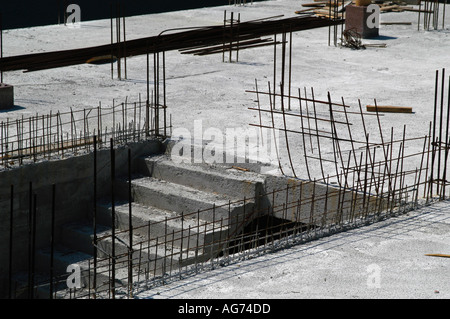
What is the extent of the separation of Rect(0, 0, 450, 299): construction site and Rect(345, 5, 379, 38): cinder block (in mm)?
688

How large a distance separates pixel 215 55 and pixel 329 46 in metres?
3.11

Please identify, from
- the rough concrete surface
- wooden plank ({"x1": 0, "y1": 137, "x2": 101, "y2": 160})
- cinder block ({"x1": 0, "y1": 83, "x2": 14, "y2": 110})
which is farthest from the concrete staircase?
cinder block ({"x1": 0, "y1": 83, "x2": 14, "y2": 110})

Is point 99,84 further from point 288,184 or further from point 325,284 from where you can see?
point 325,284

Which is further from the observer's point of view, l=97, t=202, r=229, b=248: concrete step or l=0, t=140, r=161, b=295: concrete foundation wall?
l=0, t=140, r=161, b=295: concrete foundation wall

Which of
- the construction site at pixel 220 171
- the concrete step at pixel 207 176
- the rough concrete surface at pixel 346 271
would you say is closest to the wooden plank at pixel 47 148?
the construction site at pixel 220 171

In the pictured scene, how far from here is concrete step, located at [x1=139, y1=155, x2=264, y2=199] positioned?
10.7 meters

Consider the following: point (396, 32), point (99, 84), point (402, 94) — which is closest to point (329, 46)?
point (396, 32)

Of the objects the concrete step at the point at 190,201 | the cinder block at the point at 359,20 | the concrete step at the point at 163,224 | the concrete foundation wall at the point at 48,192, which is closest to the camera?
the concrete step at the point at 163,224

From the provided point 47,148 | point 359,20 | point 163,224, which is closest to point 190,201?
point 163,224

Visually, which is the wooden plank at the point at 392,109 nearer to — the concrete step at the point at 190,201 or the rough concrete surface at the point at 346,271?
the concrete step at the point at 190,201

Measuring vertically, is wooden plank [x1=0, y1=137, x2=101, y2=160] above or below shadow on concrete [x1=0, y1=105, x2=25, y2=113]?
below

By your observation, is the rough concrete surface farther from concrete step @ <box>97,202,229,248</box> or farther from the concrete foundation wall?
the concrete foundation wall

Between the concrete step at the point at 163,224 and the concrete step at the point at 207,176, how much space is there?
54 cm

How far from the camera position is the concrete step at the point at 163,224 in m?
10.3
